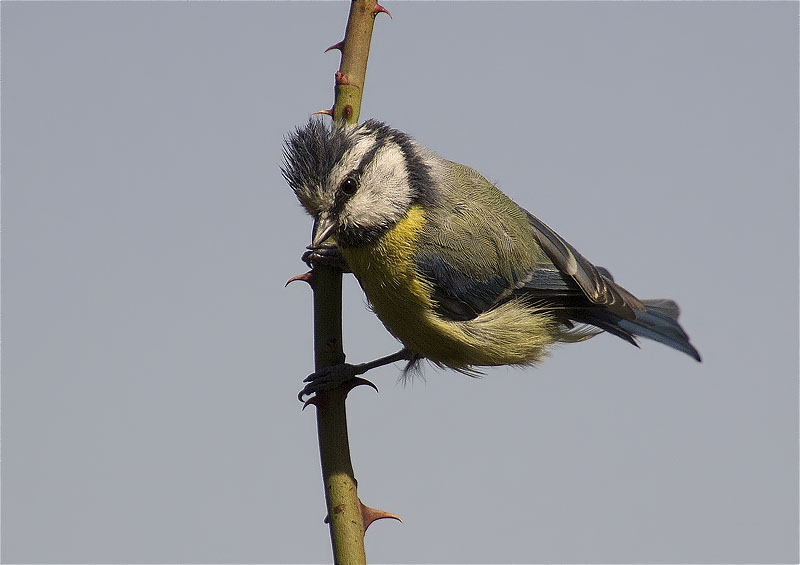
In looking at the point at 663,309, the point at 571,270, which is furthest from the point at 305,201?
the point at 663,309

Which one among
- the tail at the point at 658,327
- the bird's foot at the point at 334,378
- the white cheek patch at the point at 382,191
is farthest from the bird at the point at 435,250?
the bird's foot at the point at 334,378

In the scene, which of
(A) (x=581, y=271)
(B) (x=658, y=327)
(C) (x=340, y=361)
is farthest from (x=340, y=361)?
(B) (x=658, y=327)

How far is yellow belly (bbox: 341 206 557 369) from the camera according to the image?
3.28 metres

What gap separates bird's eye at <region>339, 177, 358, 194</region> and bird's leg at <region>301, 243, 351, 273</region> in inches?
8.5

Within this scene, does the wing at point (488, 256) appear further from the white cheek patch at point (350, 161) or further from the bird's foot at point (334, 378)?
the bird's foot at point (334, 378)

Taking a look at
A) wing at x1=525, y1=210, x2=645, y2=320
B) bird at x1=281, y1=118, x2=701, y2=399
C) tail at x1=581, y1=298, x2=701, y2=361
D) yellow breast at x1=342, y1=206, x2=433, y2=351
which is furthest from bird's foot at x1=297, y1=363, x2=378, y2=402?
tail at x1=581, y1=298, x2=701, y2=361

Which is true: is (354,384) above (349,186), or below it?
below

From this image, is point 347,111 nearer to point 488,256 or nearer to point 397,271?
point 397,271

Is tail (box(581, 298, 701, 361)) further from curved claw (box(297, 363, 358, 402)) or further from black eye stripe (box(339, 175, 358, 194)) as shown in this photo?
curved claw (box(297, 363, 358, 402))

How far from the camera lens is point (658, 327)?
172 inches

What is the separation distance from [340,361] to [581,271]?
1.85 m

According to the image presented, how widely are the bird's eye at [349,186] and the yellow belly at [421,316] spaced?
28 cm

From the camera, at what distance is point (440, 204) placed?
3.37 meters

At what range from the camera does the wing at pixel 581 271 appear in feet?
12.4
